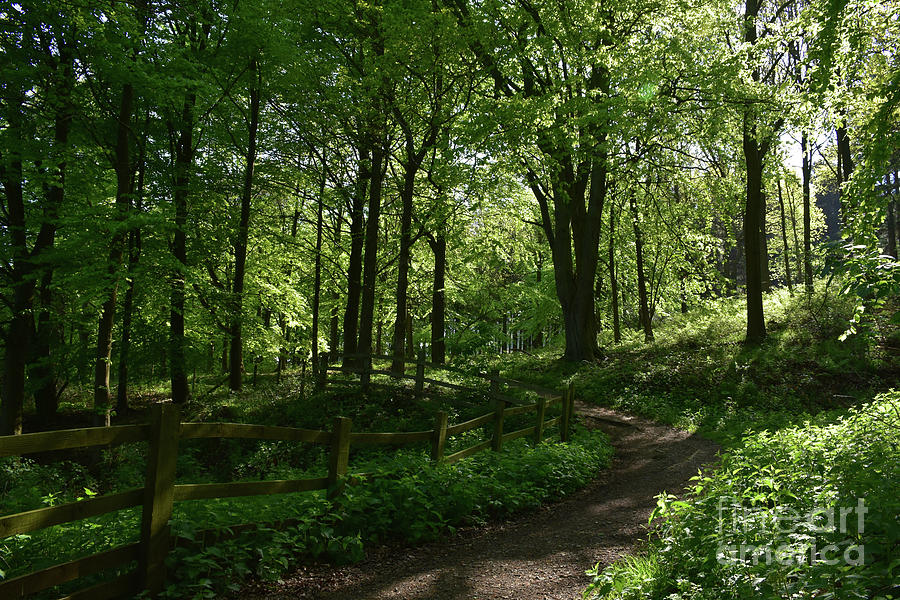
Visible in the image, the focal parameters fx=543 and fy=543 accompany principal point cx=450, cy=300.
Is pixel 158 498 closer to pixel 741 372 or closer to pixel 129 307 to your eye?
pixel 129 307

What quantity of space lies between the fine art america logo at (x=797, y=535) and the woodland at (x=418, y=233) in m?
0.12

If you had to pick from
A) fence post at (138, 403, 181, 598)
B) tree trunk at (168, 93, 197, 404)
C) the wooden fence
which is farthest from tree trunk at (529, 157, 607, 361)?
fence post at (138, 403, 181, 598)

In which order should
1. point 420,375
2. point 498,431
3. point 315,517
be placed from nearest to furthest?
point 315,517
point 498,431
point 420,375

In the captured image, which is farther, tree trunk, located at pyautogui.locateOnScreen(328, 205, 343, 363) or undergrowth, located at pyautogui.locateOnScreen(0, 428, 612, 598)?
tree trunk, located at pyautogui.locateOnScreen(328, 205, 343, 363)

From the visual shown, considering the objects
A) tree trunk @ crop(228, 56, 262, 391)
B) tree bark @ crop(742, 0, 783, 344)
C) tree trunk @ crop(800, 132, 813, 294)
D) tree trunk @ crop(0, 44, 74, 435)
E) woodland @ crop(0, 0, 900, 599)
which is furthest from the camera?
tree trunk @ crop(800, 132, 813, 294)

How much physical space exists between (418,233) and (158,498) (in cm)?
1485

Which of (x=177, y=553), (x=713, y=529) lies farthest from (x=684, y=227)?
(x=177, y=553)

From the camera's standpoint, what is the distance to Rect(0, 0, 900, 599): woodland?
5.48m

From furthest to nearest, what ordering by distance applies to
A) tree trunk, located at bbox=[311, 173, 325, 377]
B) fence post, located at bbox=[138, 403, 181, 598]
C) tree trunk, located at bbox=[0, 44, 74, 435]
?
tree trunk, located at bbox=[311, 173, 325, 377], tree trunk, located at bbox=[0, 44, 74, 435], fence post, located at bbox=[138, 403, 181, 598]

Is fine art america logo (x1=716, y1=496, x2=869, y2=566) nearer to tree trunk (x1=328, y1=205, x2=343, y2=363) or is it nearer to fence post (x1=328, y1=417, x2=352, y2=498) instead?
fence post (x1=328, y1=417, x2=352, y2=498)

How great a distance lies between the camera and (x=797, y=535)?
11.7 feet

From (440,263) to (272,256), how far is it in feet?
23.1

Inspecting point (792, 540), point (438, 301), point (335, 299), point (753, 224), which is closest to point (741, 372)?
point (753, 224)

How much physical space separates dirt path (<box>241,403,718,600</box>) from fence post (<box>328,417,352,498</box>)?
2.67 feet
